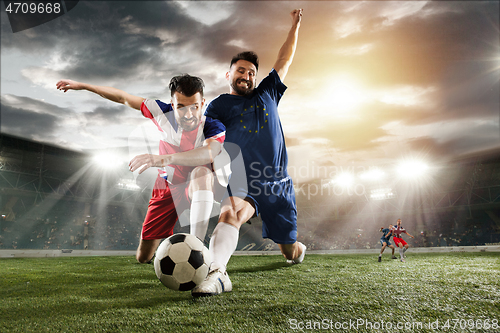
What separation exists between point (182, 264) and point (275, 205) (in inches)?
49.4

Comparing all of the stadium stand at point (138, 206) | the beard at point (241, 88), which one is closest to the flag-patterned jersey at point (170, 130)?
the beard at point (241, 88)

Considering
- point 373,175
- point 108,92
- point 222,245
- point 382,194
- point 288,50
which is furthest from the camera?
point 373,175

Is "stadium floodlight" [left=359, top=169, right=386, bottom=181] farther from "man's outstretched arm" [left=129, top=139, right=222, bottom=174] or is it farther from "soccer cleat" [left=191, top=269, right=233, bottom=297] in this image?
"soccer cleat" [left=191, top=269, right=233, bottom=297]

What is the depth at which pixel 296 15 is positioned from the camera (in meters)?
3.72

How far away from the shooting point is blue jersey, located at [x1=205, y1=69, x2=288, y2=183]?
120 inches

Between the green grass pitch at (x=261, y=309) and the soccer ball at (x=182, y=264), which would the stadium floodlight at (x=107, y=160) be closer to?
the green grass pitch at (x=261, y=309)

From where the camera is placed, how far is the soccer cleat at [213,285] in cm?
215

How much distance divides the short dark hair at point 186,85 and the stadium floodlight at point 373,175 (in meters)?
23.2

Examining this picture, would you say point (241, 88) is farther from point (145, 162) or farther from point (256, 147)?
point (145, 162)

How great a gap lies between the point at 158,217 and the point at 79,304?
1689mm

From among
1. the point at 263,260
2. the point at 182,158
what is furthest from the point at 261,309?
the point at 263,260

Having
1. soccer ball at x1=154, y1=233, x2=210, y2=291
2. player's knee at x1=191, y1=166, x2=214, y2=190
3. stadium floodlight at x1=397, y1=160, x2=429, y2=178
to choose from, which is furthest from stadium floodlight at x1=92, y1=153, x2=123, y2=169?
stadium floodlight at x1=397, y1=160, x2=429, y2=178

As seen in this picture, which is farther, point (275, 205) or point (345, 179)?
point (345, 179)

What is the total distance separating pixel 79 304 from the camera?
7.01 ft
